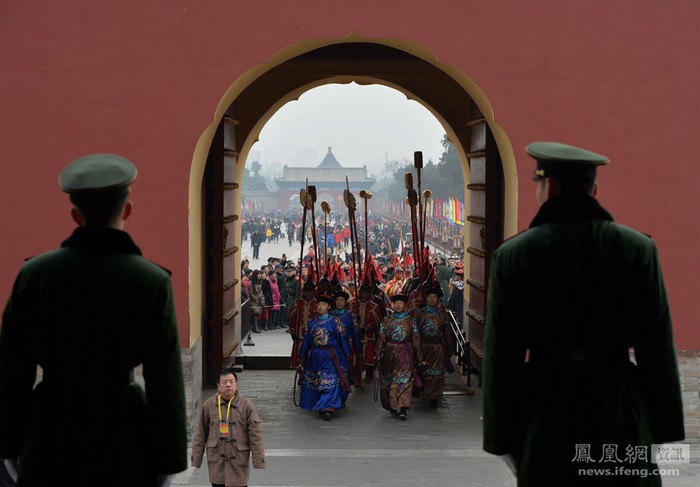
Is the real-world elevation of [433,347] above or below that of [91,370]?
below

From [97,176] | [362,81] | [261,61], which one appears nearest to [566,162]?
[97,176]

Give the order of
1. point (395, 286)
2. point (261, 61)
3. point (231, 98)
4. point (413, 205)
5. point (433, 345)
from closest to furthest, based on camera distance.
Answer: point (261, 61), point (231, 98), point (433, 345), point (413, 205), point (395, 286)

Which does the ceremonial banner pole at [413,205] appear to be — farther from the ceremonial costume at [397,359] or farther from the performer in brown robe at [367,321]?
the ceremonial costume at [397,359]

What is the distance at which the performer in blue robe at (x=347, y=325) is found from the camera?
10.3 m

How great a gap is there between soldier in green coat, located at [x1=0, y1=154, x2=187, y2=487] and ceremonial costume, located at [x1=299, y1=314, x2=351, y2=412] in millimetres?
6512

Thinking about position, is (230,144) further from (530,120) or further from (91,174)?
(91,174)

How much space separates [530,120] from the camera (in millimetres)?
8375

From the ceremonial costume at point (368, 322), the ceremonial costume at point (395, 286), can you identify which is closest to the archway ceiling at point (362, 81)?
the ceremonial costume at point (395, 286)

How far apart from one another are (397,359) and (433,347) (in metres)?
0.57

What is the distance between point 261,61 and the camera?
834 cm

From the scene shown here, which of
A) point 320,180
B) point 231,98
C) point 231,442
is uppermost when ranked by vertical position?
point 231,98

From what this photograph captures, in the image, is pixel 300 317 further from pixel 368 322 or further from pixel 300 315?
pixel 368 322

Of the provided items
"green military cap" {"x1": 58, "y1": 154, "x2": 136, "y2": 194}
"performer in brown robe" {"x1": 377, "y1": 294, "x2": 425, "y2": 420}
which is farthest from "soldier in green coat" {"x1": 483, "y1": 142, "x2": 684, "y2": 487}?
"performer in brown robe" {"x1": 377, "y1": 294, "x2": 425, "y2": 420}

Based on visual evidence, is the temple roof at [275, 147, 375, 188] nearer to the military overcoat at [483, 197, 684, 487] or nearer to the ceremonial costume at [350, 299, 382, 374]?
the ceremonial costume at [350, 299, 382, 374]
